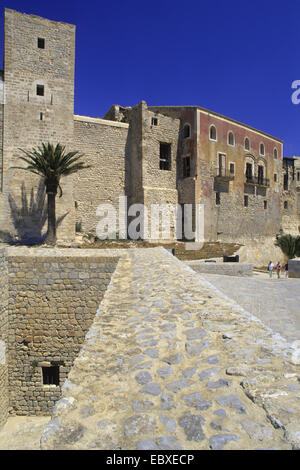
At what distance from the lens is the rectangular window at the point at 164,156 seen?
23736mm

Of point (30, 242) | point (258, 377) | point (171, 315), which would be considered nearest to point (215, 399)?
point (258, 377)

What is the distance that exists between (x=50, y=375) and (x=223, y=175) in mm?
20141

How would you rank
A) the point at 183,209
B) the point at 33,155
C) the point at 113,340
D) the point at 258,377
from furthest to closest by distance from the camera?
the point at 183,209, the point at 33,155, the point at 113,340, the point at 258,377

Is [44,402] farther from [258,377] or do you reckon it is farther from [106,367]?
[258,377]

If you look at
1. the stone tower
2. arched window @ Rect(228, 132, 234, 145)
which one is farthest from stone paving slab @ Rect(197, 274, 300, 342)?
arched window @ Rect(228, 132, 234, 145)

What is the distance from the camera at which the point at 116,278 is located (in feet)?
18.2

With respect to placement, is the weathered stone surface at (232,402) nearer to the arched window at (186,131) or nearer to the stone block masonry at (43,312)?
the stone block masonry at (43,312)

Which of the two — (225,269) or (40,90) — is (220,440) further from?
(40,90)

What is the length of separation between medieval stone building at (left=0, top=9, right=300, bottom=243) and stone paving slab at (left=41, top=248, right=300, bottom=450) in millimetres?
16155

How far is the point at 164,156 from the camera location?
2430cm

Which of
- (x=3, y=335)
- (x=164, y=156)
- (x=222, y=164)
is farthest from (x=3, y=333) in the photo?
(x=222, y=164)

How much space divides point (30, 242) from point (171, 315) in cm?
1590

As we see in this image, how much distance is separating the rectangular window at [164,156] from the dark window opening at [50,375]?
1771 centimetres

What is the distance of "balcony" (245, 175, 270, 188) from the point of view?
2775cm
